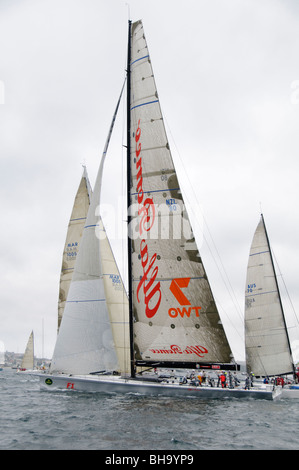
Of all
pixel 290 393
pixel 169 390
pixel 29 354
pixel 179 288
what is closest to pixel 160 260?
pixel 179 288

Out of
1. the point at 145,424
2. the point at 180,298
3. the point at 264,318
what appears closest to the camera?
the point at 145,424

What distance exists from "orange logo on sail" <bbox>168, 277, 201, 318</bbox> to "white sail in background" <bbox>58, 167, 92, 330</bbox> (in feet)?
40.9

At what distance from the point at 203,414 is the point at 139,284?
760cm

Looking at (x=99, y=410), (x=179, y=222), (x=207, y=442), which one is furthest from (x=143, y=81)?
(x=207, y=442)

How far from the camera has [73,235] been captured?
31344 mm

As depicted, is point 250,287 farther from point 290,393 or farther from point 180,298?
point 180,298

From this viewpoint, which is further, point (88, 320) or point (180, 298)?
point (88, 320)

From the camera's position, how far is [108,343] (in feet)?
68.3

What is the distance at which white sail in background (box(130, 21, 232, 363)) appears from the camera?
20016 mm

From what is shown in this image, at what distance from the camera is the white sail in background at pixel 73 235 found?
31.2 meters

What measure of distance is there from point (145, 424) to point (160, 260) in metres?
9.02

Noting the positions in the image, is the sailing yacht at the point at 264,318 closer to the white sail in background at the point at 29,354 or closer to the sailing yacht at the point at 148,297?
the sailing yacht at the point at 148,297

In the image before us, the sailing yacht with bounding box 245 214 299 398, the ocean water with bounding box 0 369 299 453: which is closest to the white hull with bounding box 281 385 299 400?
the ocean water with bounding box 0 369 299 453

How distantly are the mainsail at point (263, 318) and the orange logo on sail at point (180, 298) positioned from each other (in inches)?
490
